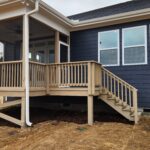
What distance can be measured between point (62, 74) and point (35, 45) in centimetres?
403

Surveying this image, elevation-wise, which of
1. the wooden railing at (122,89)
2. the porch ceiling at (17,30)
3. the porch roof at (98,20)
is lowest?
the wooden railing at (122,89)

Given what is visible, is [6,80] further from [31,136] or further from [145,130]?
[145,130]

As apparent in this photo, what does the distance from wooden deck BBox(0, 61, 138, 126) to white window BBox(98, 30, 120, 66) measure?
0.98 metres

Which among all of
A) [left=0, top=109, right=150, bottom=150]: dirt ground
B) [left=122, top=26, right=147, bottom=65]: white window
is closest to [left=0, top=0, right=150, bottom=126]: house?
[left=122, top=26, right=147, bottom=65]: white window

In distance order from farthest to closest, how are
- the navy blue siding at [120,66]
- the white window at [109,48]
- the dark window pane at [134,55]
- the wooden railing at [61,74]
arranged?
the white window at [109,48]
the dark window pane at [134,55]
the navy blue siding at [120,66]
the wooden railing at [61,74]

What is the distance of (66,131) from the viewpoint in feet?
22.1

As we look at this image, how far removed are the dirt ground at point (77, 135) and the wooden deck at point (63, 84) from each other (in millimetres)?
489

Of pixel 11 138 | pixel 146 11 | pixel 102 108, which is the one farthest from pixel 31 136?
pixel 146 11

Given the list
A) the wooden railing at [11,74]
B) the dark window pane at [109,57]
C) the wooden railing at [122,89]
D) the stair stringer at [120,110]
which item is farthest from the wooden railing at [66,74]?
the dark window pane at [109,57]

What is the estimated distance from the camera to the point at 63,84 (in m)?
8.50

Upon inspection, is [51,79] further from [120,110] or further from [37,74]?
[120,110]

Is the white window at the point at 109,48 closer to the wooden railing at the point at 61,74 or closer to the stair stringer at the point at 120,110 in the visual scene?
the wooden railing at the point at 61,74

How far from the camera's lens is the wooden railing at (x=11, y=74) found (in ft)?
26.0

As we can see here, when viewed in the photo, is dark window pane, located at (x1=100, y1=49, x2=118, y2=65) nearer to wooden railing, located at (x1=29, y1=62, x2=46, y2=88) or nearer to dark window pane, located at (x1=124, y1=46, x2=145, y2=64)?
dark window pane, located at (x1=124, y1=46, x2=145, y2=64)
